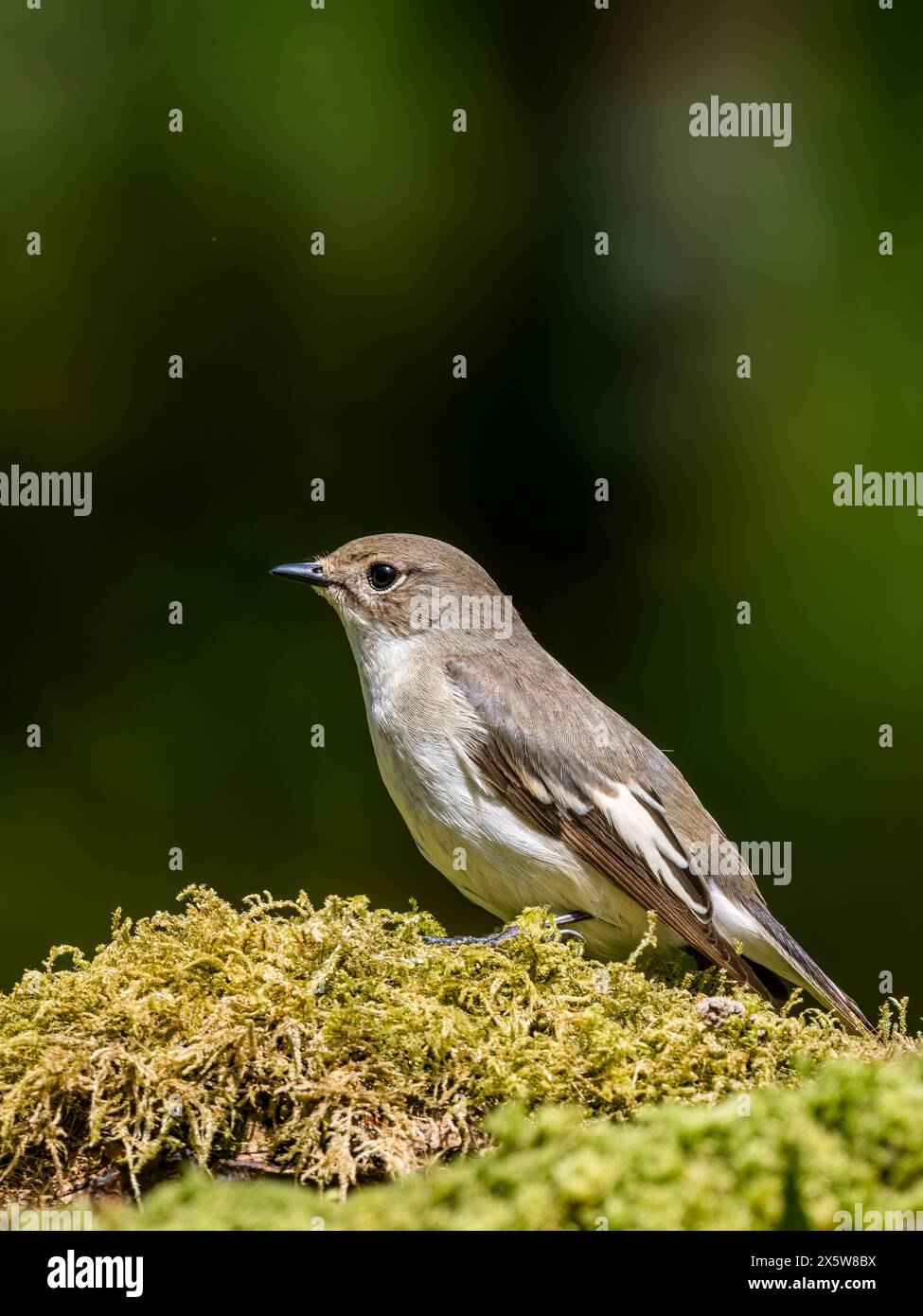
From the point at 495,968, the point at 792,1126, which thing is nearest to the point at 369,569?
the point at 495,968

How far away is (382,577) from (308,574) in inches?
11.3

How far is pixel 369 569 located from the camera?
454cm

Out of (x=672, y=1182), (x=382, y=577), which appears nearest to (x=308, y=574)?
(x=382, y=577)

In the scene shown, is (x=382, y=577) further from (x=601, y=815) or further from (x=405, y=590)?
(x=601, y=815)

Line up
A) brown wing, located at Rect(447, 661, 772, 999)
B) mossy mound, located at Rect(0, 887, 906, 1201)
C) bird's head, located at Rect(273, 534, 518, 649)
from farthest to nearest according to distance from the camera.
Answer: bird's head, located at Rect(273, 534, 518, 649) < brown wing, located at Rect(447, 661, 772, 999) < mossy mound, located at Rect(0, 887, 906, 1201)

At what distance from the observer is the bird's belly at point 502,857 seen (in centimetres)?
380

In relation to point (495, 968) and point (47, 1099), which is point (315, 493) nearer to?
point (495, 968)

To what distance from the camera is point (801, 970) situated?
3.92 metres

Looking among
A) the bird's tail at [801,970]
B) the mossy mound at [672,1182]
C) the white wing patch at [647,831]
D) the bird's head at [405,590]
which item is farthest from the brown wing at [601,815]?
the mossy mound at [672,1182]

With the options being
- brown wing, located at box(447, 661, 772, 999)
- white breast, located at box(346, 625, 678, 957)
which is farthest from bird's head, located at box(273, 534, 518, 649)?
brown wing, located at box(447, 661, 772, 999)

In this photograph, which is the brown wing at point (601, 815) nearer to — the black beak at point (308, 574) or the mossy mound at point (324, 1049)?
the mossy mound at point (324, 1049)

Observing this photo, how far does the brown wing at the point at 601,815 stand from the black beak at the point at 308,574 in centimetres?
88

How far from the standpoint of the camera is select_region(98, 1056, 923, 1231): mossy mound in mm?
1805

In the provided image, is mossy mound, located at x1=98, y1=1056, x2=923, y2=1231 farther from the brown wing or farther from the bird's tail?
the bird's tail
